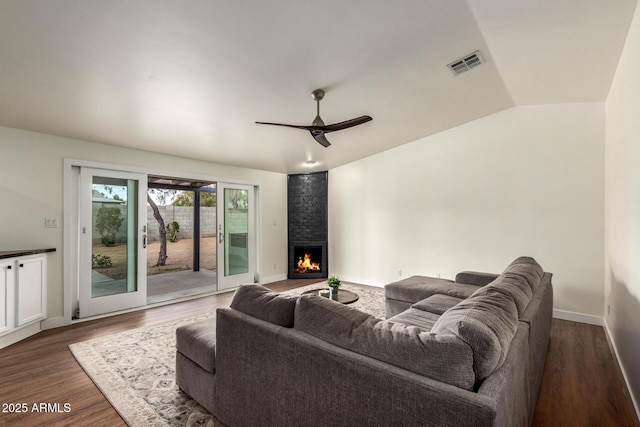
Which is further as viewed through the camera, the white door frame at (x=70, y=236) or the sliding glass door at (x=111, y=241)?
the sliding glass door at (x=111, y=241)

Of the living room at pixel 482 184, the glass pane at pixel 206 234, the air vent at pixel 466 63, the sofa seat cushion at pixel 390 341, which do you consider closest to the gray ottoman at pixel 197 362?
the sofa seat cushion at pixel 390 341

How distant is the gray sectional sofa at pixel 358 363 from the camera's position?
3.42 feet

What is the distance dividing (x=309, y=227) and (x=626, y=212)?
469 cm

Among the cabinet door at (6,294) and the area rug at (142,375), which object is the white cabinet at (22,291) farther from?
the area rug at (142,375)

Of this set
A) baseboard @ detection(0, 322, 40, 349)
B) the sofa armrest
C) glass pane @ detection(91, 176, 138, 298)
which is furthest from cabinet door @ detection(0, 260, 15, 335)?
the sofa armrest

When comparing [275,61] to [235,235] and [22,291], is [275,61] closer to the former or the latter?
[22,291]

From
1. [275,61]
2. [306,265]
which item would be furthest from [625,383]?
[306,265]

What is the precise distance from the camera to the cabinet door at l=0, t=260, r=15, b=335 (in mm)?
2852

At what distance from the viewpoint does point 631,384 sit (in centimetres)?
213

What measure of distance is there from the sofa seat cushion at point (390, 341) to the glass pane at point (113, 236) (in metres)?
3.65

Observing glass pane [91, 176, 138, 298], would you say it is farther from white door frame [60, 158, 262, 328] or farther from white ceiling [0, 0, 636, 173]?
white ceiling [0, 0, 636, 173]

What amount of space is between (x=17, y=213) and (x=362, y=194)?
4810 mm

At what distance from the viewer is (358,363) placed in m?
1.19

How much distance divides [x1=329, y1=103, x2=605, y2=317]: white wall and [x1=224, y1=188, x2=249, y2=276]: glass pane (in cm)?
204
